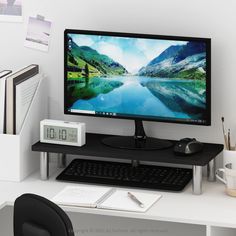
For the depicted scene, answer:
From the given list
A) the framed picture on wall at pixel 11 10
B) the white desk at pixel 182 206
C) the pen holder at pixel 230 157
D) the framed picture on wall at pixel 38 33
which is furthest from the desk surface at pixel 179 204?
the framed picture on wall at pixel 11 10

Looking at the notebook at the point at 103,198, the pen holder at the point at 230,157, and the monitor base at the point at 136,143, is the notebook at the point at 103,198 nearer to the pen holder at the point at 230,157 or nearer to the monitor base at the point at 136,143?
the monitor base at the point at 136,143

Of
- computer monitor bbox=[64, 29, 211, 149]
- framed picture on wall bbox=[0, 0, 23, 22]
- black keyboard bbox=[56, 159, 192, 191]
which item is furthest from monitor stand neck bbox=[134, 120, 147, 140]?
framed picture on wall bbox=[0, 0, 23, 22]

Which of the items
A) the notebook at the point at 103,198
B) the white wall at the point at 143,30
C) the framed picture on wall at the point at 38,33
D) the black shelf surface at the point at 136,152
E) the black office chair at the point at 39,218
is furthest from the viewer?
the framed picture on wall at the point at 38,33

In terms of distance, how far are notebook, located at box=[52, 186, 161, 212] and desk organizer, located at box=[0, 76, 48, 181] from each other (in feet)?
0.77

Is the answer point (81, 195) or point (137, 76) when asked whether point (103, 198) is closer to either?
point (81, 195)

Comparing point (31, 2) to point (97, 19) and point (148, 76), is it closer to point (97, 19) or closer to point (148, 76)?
point (97, 19)

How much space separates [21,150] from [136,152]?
46 cm

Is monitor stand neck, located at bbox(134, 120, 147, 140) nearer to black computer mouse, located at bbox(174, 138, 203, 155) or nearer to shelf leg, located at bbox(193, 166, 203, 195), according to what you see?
black computer mouse, located at bbox(174, 138, 203, 155)

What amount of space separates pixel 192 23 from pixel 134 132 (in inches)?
20.1

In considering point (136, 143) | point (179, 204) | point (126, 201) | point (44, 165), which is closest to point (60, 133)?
point (44, 165)

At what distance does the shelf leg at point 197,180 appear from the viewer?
2.93m

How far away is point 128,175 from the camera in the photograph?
3.10m

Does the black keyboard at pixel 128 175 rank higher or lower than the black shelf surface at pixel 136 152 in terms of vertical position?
lower

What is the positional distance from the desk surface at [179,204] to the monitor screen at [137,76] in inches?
11.8
